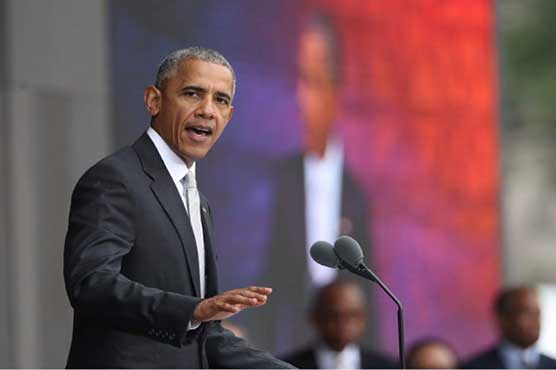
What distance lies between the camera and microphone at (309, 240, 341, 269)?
136 inches

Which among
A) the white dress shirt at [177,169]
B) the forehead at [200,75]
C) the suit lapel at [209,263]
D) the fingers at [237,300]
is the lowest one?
the fingers at [237,300]

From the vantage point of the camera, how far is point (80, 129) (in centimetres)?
657

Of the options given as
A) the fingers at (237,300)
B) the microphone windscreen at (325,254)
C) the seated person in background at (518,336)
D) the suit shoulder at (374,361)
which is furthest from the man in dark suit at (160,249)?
the seated person in background at (518,336)

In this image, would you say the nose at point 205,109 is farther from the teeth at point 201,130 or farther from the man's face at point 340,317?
the man's face at point 340,317

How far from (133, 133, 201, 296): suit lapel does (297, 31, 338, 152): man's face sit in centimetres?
455

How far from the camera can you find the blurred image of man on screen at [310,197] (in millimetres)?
7559

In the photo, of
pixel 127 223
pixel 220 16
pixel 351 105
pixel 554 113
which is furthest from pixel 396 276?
pixel 554 113

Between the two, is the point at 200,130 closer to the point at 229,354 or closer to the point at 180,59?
the point at 180,59

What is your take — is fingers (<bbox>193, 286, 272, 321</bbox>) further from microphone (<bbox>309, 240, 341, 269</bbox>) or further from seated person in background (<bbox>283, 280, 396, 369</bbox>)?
seated person in background (<bbox>283, 280, 396, 369</bbox>)

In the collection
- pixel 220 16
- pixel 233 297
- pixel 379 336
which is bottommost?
pixel 379 336

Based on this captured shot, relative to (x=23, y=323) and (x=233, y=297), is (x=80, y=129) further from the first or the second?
(x=233, y=297)

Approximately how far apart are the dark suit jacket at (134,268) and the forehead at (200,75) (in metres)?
0.19

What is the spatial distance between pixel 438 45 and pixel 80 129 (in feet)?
10.6

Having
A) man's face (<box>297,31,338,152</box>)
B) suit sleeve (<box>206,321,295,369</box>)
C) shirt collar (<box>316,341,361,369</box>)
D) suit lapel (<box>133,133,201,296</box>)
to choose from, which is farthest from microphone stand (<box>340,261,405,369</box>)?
man's face (<box>297,31,338,152</box>)
